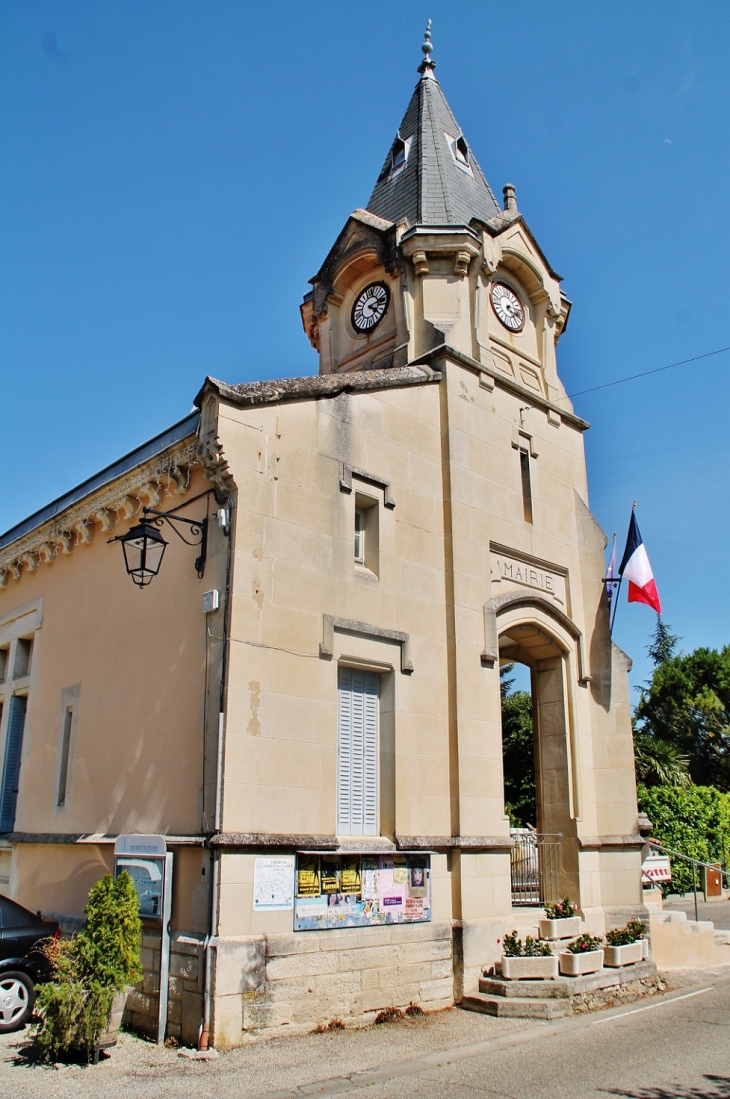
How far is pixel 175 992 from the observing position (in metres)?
9.45

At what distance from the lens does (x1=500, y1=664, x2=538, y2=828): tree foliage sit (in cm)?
2862

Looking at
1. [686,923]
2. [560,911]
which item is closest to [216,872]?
[560,911]

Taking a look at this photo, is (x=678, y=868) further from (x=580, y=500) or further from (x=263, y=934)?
(x=263, y=934)

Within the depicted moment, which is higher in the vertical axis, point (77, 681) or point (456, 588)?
→ point (456, 588)

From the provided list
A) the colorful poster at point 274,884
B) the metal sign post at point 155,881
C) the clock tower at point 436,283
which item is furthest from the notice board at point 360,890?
the clock tower at point 436,283

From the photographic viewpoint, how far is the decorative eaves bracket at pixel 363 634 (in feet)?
36.7

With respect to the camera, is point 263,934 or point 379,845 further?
point 379,845

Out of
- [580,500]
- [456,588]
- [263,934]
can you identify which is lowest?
[263,934]

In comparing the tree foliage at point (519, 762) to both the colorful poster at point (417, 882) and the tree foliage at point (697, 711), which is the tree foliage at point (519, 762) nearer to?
the colorful poster at point (417, 882)

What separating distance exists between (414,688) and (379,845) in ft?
7.25

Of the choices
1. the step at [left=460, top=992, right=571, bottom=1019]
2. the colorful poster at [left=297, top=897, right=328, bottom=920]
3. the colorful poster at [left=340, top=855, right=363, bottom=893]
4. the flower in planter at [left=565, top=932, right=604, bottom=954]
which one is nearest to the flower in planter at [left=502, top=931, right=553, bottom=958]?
the flower in planter at [left=565, top=932, right=604, bottom=954]

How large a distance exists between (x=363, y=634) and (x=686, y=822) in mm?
21513

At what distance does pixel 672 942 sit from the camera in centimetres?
1449

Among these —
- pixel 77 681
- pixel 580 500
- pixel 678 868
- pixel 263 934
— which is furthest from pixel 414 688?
pixel 678 868
